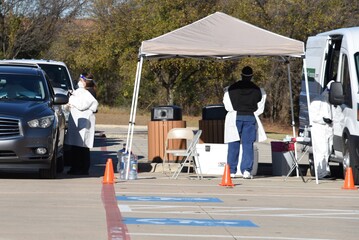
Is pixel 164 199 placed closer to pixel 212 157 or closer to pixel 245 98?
pixel 245 98

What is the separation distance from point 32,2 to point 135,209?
33367 mm

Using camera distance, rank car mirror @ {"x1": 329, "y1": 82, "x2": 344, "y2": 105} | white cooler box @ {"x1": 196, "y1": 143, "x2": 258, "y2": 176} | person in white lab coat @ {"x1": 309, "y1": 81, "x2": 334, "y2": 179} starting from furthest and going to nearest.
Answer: white cooler box @ {"x1": 196, "y1": 143, "x2": 258, "y2": 176}, person in white lab coat @ {"x1": 309, "y1": 81, "x2": 334, "y2": 179}, car mirror @ {"x1": 329, "y1": 82, "x2": 344, "y2": 105}

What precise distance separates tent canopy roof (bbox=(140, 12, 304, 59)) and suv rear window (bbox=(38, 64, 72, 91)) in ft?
18.9

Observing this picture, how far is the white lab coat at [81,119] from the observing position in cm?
1677

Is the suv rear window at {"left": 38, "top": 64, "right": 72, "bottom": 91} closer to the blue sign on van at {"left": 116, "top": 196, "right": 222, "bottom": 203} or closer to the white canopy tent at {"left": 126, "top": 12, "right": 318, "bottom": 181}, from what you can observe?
the white canopy tent at {"left": 126, "top": 12, "right": 318, "bottom": 181}

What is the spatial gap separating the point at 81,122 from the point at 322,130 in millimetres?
4371

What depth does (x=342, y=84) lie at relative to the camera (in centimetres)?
A: 1661

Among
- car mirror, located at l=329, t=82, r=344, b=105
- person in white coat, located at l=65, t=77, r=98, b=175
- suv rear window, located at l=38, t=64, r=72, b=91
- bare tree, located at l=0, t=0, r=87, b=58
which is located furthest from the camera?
bare tree, located at l=0, t=0, r=87, b=58

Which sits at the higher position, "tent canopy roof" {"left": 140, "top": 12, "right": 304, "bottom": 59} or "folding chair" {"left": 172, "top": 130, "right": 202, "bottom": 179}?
"tent canopy roof" {"left": 140, "top": 12, "right": 304, "bottom": 59}

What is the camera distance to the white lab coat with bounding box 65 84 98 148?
16.8m

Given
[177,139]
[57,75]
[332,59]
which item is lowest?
[177,139]

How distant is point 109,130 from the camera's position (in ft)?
120

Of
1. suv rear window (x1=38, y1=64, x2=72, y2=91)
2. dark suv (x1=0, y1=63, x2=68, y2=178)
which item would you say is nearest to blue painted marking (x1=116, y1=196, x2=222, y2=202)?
dark suv (x1=0, y1=63, x2=68, y2=178)

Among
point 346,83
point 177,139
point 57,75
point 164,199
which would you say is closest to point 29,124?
point 164,199
